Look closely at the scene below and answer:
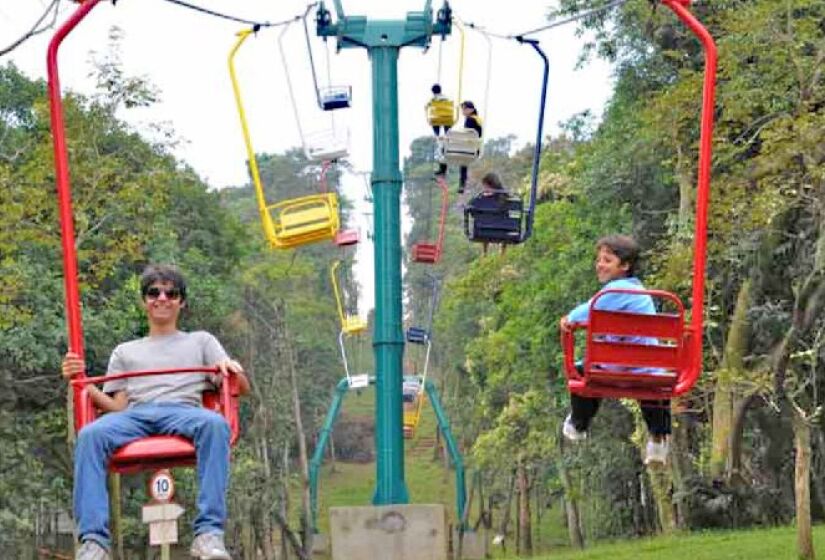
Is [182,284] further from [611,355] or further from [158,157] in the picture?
[158,157]

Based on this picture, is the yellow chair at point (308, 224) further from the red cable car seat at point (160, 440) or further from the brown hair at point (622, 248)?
the red cable car seat at point (160, 440)

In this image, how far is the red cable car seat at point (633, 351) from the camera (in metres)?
7.65

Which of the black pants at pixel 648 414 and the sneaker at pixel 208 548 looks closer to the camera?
the sneaker at pixel 208 548

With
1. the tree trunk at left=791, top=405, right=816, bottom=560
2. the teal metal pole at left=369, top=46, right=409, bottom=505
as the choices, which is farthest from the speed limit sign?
the tree trunk at left=791, top=405, right=816, bottom=560

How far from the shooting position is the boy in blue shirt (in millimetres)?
7637

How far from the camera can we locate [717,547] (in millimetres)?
19875

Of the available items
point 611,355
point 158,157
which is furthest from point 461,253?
point 611,355

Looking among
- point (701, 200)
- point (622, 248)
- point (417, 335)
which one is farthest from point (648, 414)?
point (417, 335)

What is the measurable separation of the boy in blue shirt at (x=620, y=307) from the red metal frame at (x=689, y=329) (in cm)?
16

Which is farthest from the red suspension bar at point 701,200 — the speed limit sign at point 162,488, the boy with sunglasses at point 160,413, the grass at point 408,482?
the grass at point 408,482

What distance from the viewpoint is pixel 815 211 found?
50.1 feet

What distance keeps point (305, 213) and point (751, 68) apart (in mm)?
4895

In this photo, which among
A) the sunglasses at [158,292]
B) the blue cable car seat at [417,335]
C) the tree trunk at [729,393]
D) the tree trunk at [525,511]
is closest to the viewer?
the sunglasses at [158,292]

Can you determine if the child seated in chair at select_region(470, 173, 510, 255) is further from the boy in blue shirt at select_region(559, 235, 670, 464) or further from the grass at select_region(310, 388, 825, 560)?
the boy in blue shirt at select_region(559, 235, 670, 464)
